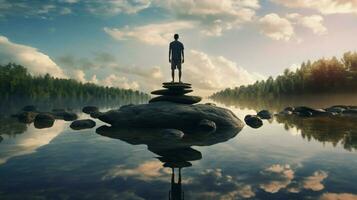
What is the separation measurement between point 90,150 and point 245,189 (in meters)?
8.11

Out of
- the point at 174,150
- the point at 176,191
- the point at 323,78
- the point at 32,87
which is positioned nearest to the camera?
the point at 176,191

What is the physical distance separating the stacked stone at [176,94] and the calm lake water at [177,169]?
9.19m

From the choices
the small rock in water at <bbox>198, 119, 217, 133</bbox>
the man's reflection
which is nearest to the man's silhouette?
the small rock in water at <bbox>198, 119, 217, 133</bbox>

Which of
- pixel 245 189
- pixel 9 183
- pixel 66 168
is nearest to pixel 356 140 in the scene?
pixel 245 189

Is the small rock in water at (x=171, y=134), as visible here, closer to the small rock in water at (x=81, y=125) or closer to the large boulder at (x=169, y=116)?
the large boulder at (x=169, y=116)

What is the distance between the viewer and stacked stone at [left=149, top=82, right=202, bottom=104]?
25.3 m

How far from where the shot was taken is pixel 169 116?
857 inches

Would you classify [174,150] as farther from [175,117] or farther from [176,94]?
[176,94]

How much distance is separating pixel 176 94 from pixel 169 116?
4.73 metres

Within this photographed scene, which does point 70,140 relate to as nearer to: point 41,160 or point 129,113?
point 41,160

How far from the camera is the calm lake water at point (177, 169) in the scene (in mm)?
7527

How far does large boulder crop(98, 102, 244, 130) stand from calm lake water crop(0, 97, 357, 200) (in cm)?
533

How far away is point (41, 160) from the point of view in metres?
11.3

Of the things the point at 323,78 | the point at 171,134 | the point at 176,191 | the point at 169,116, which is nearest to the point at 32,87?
the point at 323,78
